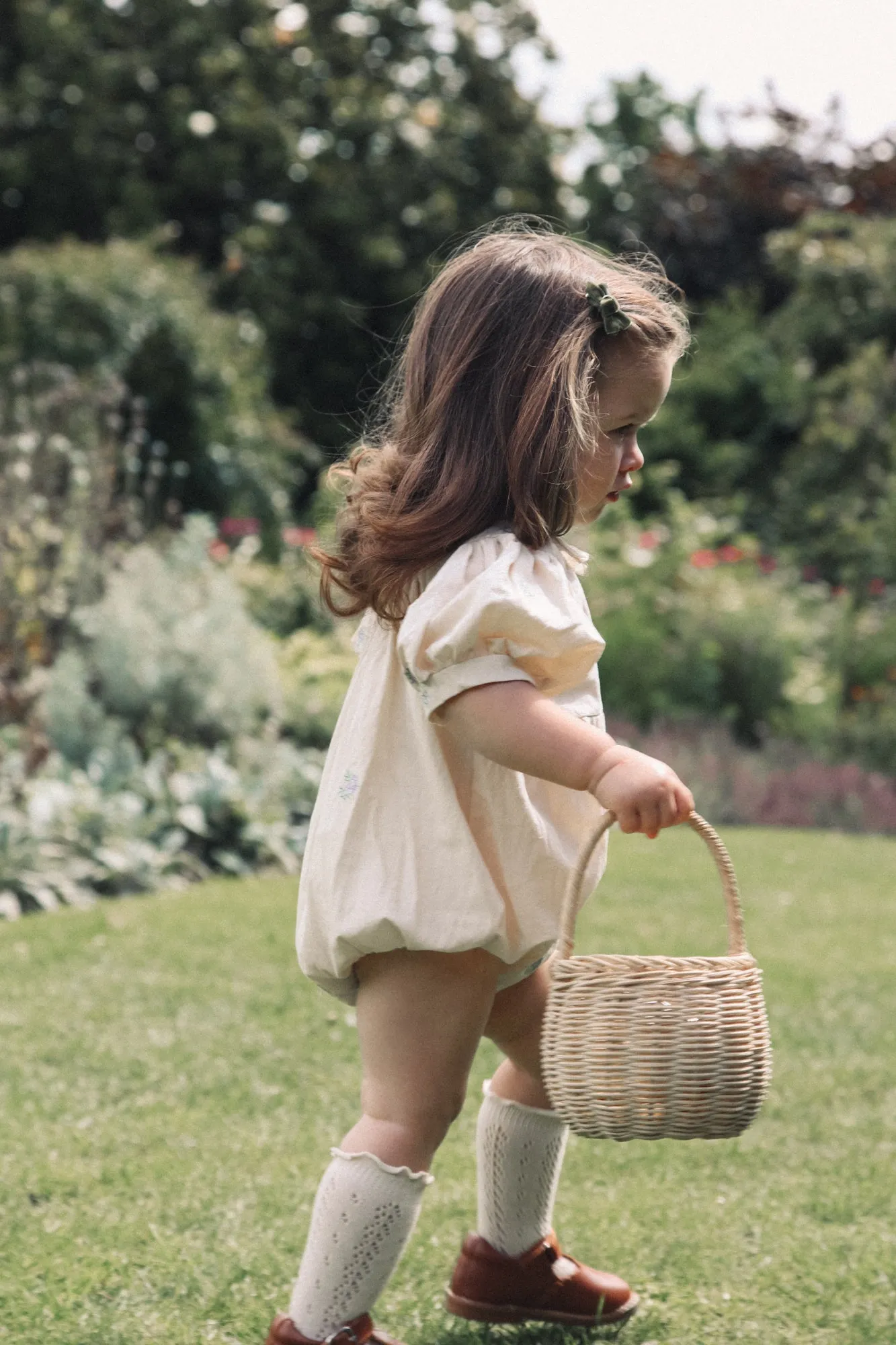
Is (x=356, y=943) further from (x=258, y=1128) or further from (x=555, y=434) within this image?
(x=258, y=1128)

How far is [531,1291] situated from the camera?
2176 millimetres

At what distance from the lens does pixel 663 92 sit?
1853cm

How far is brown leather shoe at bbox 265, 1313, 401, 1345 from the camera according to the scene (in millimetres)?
1859

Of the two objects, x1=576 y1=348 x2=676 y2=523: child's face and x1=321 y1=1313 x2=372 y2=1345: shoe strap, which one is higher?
x1=576 y1=348 x2=676 y2=523: child's face

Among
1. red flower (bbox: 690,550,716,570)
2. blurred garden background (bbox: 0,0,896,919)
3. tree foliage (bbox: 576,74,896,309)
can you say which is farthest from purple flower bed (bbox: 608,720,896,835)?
tree foliage (bbox: 576,74,896,309)

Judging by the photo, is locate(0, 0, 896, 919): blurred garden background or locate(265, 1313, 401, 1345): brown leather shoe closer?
locate(265, 1313, 401, 1345): brown leather shoe

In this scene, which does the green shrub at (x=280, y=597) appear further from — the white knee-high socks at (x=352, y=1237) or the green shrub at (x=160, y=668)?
the white knee-high socks at (x=352, y=1237)

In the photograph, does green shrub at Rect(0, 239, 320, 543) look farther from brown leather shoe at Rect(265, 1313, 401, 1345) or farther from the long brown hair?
brown leather shoe at Rect(265, 1313, 401, 1345)

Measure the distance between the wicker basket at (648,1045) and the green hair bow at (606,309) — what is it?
2.02ft

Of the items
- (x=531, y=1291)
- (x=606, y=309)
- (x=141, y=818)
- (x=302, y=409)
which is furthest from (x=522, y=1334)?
(x=302, y=409)

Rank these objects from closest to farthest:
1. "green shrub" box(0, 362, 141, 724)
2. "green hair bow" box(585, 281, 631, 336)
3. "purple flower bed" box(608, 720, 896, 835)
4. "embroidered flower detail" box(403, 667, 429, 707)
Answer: "embroidered flower detail" box(403, 667, 429, 707), "green hair bow" box(585, 281, 631, 336), "green shrub" box(0, 362, 141, 724), "purple flower bed" box(608, 720, 896, 835)

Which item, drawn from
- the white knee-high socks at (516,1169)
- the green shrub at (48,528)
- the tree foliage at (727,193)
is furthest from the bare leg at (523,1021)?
the tree foliage at (727,193)

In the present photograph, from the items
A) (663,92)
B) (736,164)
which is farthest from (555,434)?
(663,92)

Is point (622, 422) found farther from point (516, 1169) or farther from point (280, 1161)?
point (280, 1161)
